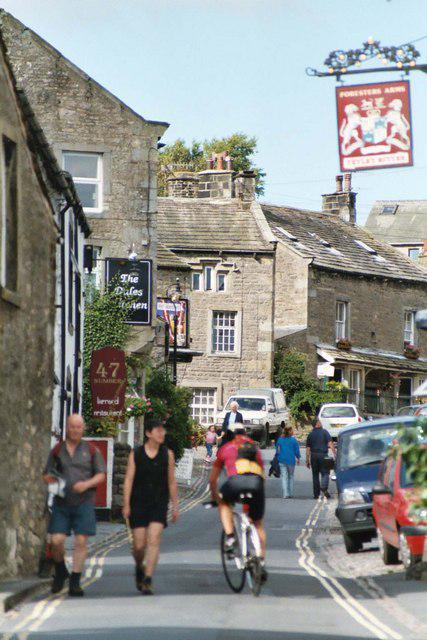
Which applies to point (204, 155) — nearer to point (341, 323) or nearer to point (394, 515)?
point (341, 323)

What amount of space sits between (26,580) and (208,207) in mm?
48586

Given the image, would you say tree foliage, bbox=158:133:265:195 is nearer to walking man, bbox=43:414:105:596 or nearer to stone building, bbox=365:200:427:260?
stone building, bbox=365:200:427:260

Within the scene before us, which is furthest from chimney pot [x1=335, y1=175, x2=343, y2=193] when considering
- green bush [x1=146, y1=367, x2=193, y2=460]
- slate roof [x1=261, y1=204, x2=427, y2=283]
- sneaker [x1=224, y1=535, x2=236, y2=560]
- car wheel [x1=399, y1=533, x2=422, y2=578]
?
sneaker [x1=224, y1=535, x2=236, y2=560]

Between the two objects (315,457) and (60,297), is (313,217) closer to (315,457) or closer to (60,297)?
(315,457)

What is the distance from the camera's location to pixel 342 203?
74000 millimetres

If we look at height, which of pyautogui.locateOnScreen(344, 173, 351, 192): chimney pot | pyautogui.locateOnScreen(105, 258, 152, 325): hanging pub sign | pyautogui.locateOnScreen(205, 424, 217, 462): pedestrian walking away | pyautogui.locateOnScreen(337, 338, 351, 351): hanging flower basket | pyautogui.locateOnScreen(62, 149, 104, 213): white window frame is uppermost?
pyautogui.locateOnScreen(344, 173, 351, 192): chimney pot

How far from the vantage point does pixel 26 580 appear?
1561 centimetres

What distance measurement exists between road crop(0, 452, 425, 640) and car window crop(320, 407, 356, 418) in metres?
30.4

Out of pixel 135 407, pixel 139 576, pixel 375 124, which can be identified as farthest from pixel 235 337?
pixel 139 576

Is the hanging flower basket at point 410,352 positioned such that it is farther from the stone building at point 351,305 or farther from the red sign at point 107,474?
the red sign at point 107,474

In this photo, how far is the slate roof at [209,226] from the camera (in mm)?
60469

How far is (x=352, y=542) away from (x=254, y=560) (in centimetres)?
652

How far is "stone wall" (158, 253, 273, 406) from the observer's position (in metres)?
59.6

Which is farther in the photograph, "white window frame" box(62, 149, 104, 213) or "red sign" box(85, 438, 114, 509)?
"white window frame" box(62, 149, 104, 213)
